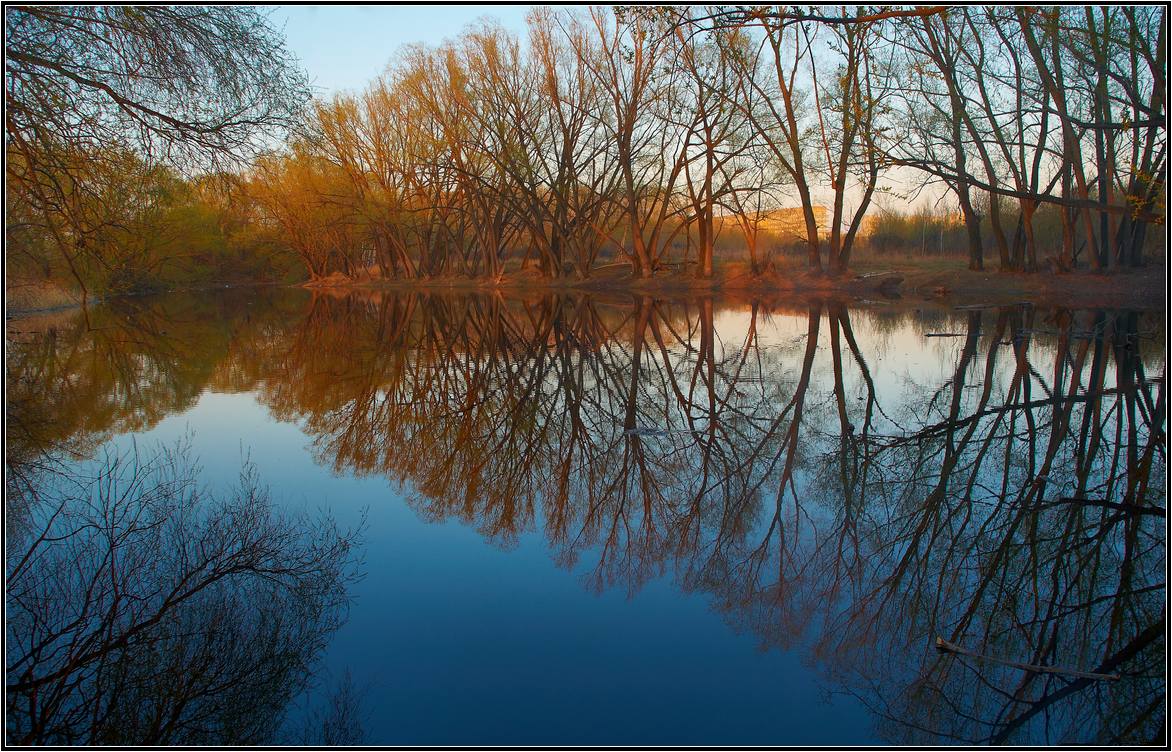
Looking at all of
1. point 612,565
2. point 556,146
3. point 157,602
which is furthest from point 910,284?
point 157,602

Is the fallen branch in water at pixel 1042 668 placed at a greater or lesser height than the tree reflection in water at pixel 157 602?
lesser

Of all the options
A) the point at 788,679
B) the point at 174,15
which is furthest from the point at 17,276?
the point at 788,679

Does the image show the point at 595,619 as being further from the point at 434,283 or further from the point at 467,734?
the point at 434,283

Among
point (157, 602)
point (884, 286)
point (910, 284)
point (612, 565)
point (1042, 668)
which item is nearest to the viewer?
point (1042, 668)

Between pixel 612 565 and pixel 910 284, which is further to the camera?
pixel 910 284

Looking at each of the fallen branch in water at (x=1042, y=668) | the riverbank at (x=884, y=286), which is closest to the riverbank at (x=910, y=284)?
the riverbank at (x=884, y=286)

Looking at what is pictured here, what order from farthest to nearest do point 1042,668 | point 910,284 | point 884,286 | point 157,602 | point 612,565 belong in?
point 910,284, point 884,286, point 612,565, point 157,602, point 1042,668

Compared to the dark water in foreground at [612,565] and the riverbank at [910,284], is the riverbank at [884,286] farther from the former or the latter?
the dark water in foreground at [612,565]

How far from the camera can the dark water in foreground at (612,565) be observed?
2.97m

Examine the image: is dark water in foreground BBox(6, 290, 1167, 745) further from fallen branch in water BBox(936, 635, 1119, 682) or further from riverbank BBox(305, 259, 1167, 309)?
riverbank BBox(305, 259, 1167, 309)

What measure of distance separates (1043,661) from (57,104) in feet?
31.1

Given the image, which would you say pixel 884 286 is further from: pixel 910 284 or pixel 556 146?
pixel 556 146

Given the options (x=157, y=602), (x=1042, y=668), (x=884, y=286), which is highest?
(x=884, y=286)

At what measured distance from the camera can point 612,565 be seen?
4223 mm
